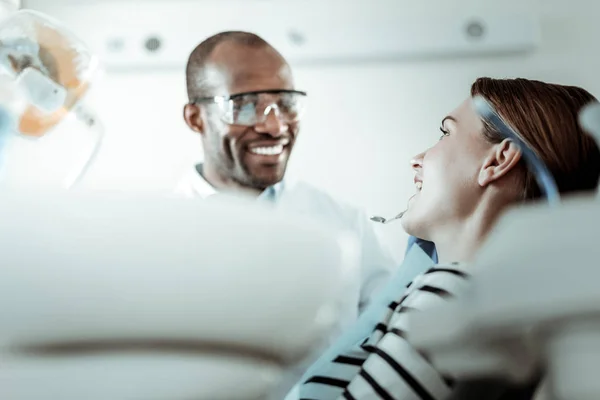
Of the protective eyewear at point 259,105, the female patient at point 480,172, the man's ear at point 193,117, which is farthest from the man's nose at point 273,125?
the female patient at point 480,172

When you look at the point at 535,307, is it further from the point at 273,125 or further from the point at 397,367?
the point at 273,125

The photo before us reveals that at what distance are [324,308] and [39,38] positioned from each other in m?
0.65

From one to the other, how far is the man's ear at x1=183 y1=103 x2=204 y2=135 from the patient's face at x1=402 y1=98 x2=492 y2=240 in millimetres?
631

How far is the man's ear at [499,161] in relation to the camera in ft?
2.19

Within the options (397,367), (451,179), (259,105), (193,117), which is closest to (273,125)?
(259,105)

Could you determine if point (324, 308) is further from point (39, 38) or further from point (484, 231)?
point (39, 38)

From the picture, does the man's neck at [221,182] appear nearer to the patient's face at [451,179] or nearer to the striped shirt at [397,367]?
the patient's face at [451,179]

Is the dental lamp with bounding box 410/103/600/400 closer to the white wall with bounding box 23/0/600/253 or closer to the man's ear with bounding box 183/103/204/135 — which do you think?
the white wall with bounding box 23/0/600/253

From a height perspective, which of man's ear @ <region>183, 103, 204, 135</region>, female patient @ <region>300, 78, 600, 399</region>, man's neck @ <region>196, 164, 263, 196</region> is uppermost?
man's ear @ <region>183, 103, 204, 135</region>

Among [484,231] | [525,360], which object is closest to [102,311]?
[525,360]

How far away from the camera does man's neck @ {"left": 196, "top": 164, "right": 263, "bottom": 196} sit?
4.29 feet

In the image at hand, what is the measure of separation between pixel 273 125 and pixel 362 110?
0.59 ft

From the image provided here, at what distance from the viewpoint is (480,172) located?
687 mm

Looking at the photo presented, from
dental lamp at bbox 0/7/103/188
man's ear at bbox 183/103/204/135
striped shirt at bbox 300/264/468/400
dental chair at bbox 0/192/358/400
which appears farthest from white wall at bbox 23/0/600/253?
dental chair at bbox 0/192/358/400
